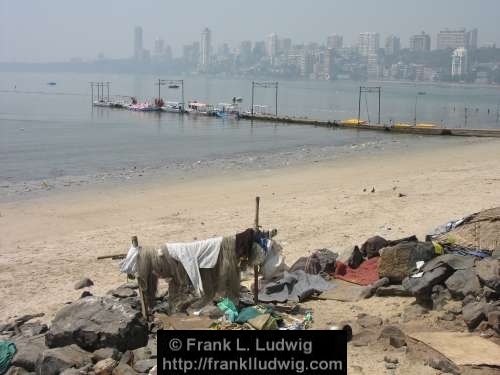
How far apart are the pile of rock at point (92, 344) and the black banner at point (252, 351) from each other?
2.16m

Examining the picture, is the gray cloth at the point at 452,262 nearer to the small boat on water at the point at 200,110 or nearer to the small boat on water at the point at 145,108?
the small boat on water at the point at 200,110

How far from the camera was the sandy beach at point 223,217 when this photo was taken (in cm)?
1071

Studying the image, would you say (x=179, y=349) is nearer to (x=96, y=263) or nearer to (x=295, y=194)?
→ (x=96, y=263)

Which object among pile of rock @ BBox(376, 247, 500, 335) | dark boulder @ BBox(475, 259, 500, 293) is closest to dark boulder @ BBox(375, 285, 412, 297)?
pile of rock @ BBox(376, 247, 500, 335)

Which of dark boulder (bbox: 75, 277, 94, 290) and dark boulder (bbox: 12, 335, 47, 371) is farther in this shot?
dark boulder (bbox: 75, 277, 94, 290)

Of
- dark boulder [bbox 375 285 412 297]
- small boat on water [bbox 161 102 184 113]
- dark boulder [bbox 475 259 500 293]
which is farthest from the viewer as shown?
small boat on water [bbox 161 102 184 113]

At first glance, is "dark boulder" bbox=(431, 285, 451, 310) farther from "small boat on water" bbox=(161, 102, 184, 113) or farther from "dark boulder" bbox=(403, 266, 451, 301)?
"small boat on water" bbox=(161, 102, 184, 113)

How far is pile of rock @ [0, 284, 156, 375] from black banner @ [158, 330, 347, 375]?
2157 millimetres

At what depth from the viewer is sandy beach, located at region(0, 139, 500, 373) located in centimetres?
1071

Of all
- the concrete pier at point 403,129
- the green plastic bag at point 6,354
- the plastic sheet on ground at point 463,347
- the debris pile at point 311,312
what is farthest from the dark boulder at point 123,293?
the concrete pier at point 403,129

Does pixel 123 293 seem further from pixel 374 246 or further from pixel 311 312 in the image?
pixel 374 246

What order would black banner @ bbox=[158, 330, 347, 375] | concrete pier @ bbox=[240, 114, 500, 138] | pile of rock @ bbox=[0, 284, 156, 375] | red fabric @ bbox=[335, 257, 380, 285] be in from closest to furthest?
1. black banner @ bbox=[158, 330, 347, 375]
2. pile of rock @ bbox=[0, 284, 156, 375]
3. red fabric @ bbox=[335, 257, 380, 285]
4. concrete pier @ bbox=[240, 114, 500, 138]

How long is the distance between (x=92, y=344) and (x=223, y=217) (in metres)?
8.72

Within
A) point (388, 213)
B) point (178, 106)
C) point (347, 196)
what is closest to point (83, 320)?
point (388, 213)
